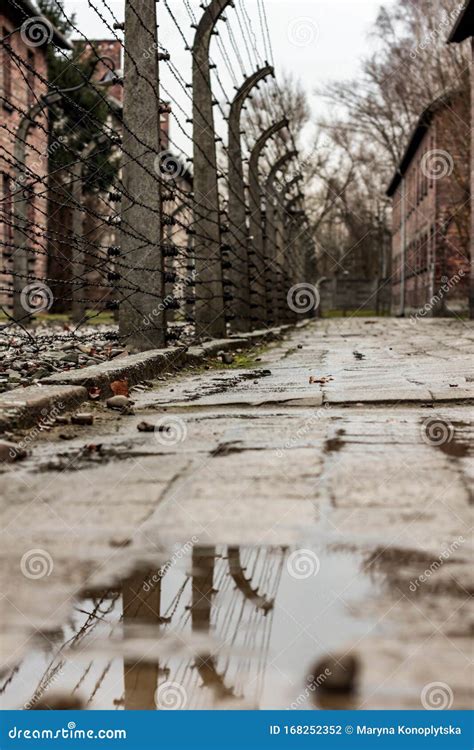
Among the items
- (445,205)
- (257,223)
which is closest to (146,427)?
(257,223)

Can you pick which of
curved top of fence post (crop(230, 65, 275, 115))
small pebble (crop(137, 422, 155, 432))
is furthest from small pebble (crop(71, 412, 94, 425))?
curved top of fence post (crop(230, 65, 275, 115))

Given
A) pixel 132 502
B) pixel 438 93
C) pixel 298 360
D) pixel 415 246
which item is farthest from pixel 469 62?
pixel 132 502

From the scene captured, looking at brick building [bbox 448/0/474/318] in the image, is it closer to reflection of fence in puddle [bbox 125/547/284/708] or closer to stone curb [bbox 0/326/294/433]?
stone curb [bbox 0/326/294/433]

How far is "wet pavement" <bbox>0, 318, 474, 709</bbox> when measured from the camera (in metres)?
1.63

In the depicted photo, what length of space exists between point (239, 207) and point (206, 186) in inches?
119

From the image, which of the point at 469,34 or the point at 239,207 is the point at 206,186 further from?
the point at 469,34

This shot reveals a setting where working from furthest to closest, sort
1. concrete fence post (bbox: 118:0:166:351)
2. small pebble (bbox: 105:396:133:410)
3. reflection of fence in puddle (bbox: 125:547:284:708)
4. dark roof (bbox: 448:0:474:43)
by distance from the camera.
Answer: dark roof (bbox: 448:0:474:43) < concrete fence post (bbox: 118:0:166:351) < small pebble (bbox: 105:396:133:410) < reflection of fence in puddle (bbox: 125:547:284:708)

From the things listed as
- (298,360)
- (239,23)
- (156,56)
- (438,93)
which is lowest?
(298,360)

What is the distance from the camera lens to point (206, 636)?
1814 millimetres

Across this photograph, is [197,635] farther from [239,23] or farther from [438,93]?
[438,93]

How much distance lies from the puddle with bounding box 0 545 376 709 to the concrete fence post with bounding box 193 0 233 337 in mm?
7498
